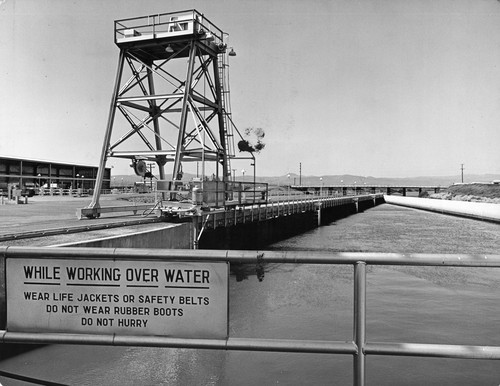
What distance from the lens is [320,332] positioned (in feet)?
33.6

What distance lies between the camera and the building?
50.3 meters

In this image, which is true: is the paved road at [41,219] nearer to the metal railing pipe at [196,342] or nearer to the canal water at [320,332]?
the canal water at [320,332]

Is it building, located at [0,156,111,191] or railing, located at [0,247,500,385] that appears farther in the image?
building, located at [0,156,111,191]

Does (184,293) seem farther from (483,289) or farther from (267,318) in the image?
(483,289)

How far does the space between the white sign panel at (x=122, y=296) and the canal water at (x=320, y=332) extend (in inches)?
98.5

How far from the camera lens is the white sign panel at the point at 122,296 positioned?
122 inches

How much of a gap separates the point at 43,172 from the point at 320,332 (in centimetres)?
5826

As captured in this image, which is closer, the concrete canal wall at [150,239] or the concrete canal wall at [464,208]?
the concrete canal wall at [150,239]

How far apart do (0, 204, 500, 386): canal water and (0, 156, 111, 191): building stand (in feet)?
120

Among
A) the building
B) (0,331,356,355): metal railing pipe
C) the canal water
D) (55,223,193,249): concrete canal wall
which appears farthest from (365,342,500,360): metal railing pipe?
the building

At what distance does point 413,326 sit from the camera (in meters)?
10.7

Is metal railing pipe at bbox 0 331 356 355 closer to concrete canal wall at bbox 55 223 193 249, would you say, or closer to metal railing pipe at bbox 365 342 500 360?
metal railing pipe at bbox 365 342 500 360

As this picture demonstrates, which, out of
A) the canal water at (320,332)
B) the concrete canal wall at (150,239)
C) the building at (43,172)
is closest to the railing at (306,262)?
the canal water at (320,332)

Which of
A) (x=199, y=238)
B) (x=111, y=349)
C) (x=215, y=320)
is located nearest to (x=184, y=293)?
(x=215, y=320)
